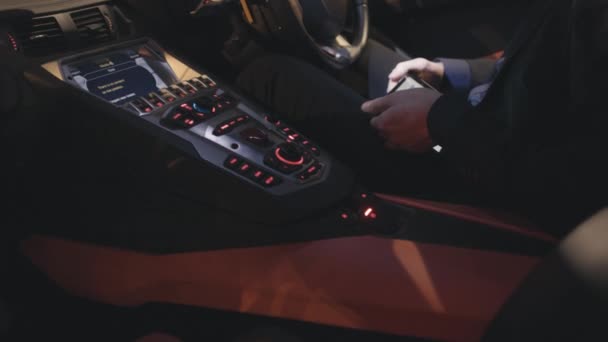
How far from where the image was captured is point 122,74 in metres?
1.02

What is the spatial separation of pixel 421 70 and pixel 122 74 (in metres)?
0.85

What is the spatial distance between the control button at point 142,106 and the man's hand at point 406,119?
45 centimetres

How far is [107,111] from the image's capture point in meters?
0.84

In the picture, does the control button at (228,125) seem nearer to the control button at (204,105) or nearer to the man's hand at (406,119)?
the control button at (204,105)

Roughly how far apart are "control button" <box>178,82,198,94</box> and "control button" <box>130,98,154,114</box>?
0.12m

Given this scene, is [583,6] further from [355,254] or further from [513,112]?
[355,254]

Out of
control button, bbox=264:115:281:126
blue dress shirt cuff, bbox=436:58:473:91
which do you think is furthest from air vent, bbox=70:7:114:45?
blue dress shirt cuff, bbox=436:58:473:91

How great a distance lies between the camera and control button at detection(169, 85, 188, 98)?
103 cm

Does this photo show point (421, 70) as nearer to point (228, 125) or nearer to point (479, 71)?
point (479, 71)

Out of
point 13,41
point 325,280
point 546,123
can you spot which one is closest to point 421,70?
point 546,123

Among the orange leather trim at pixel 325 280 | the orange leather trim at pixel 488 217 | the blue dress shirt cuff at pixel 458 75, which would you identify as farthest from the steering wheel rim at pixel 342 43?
the orange leather trim at pixel 325 280

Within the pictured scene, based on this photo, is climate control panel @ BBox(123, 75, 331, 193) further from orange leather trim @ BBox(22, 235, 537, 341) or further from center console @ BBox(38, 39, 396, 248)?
orange leather trim @ BBox(22, 235, 537, 341)

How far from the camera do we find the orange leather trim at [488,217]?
0.83m

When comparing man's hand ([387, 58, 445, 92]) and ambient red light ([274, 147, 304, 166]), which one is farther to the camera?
man's hand ([387, 58, 445, 92])
